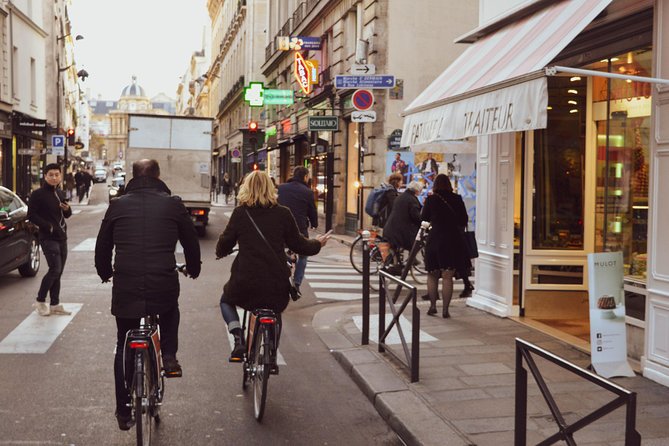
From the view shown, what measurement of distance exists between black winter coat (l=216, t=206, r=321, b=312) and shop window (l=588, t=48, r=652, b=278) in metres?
3.39

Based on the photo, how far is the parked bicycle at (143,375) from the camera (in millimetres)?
4695

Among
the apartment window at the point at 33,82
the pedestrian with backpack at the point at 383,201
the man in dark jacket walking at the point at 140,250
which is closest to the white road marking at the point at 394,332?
the man in dark jacket walking at the point at 140,250

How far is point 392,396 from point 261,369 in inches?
43.2

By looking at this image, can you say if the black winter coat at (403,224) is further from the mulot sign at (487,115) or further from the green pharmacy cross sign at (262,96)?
the green pharmacy cross sign at (262,96)

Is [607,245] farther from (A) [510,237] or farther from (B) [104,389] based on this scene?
(B) [104,389]

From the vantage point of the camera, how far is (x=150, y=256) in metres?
5.03

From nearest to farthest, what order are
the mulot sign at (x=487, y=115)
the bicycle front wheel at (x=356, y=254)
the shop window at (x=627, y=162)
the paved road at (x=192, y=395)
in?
the paved road at (x=192, y=395), the mulot sign at (x=487, y=115), the shop window at (x=627, y=162), the bicycle front wheel at (x=356, y=254)

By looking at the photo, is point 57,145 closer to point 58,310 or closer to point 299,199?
point 299,199

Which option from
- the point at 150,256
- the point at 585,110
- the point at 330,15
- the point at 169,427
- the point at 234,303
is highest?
the point at 330,15

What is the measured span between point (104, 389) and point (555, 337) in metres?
4.71

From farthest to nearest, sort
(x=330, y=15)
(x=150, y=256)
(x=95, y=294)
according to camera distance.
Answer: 1. (x=330, y=15)
2. (x=95, y=294)
3. (x=150, y=256)

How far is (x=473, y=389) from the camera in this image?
20.8 feet

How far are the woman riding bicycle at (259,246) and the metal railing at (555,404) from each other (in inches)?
90.0

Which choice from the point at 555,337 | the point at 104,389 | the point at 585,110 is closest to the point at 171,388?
the point at 104,389
